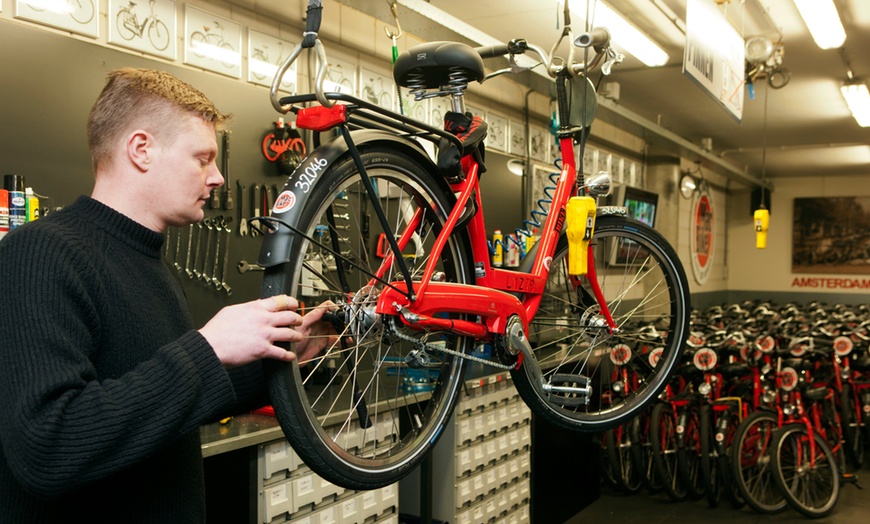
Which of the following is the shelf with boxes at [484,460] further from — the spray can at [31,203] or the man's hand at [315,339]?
the man's hand at [315,339]

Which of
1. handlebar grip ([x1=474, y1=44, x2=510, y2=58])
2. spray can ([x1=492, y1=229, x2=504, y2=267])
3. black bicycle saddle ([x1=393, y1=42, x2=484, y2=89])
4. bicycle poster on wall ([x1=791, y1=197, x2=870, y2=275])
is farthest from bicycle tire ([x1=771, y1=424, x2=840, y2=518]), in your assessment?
bicycle poster on wall ([x1=791, y1=197, x2=870, y2=275])

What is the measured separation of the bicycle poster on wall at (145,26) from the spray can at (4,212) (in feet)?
2.23

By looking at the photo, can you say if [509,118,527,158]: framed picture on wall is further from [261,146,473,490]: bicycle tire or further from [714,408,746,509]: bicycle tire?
[261,146,473,490]: bicycle tire

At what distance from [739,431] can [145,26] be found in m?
4.05

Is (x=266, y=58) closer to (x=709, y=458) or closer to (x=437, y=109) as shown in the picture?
(x=437, y=109)

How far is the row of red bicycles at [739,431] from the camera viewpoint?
183 inches

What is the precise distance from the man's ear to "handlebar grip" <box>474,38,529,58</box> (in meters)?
0.57

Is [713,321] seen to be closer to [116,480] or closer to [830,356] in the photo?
[830,356]

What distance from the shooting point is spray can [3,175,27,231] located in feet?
6.52

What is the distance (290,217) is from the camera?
3.30ft

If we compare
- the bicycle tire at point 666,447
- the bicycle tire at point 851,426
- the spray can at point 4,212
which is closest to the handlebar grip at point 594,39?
the spray can at point 4,212

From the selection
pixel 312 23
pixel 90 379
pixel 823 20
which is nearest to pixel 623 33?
pixel 823 20

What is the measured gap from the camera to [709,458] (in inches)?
189

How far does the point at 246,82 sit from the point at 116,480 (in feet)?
6.70
